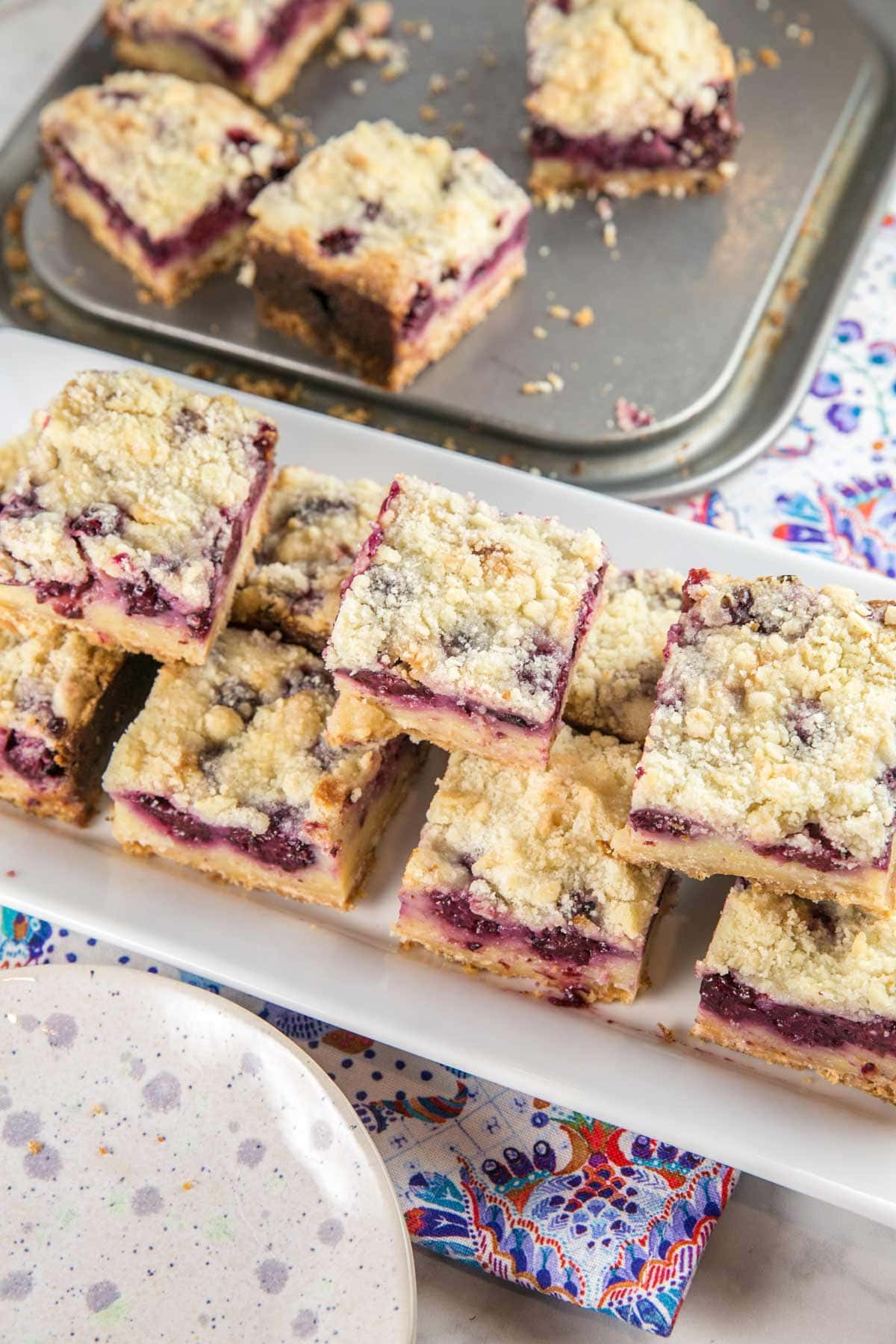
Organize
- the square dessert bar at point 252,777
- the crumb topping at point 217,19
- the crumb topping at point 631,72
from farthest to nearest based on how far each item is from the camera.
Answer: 1. the crumb topping at point 217,19
2. the crumb topping at point 631,72
3. the square dessert bar at point 252,777

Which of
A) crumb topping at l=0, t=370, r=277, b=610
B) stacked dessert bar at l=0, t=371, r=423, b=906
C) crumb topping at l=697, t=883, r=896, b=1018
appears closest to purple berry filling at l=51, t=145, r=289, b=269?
stacked dessert bar at l=0, t=371, r=423, b=906

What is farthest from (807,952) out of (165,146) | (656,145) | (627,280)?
(165,146)

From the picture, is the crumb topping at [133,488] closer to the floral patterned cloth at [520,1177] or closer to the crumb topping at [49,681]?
the crumb topping at [49,681]

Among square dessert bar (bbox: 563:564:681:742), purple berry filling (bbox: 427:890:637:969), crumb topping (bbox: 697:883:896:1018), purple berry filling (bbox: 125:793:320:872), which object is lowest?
purple berry filling (bbox: 125:793:320:872)

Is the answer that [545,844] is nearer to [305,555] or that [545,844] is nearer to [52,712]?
[305,555]

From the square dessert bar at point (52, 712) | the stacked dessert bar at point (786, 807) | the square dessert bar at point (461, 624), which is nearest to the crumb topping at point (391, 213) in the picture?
the square dessert bar at point (461, 624)

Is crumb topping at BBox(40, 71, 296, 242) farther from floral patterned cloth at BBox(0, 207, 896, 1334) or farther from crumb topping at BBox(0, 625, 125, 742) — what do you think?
floral patterned cloth at BBox(0, 207, 896, 1334)

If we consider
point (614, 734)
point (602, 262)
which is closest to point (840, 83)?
point (602, 262)
